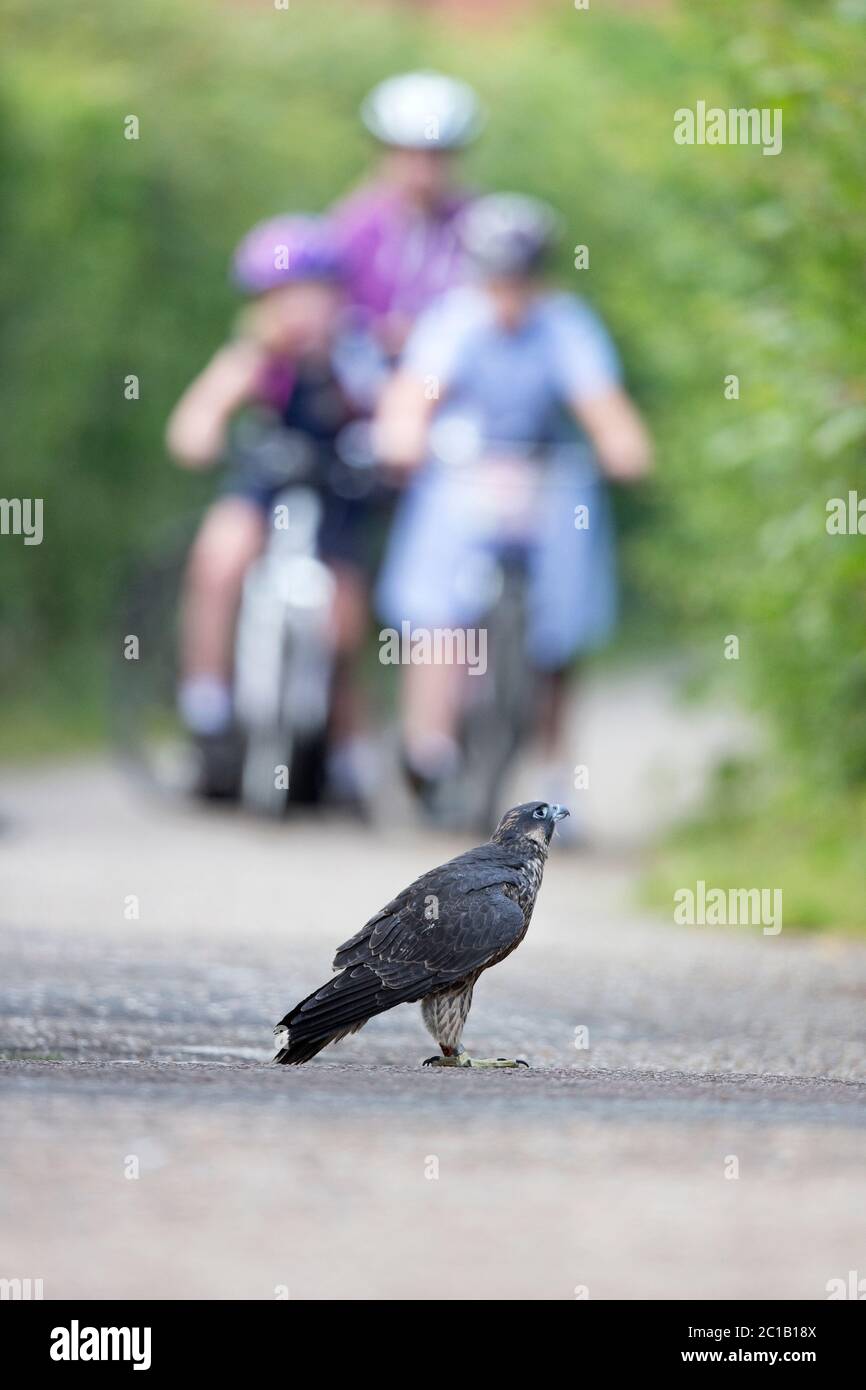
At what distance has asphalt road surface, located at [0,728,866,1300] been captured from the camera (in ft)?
12.5

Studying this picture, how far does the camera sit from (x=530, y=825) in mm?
5293

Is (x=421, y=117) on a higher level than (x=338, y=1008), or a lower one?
higher

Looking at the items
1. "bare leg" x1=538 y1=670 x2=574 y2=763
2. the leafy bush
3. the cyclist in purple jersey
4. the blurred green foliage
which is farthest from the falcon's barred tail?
the cyclist in purple jersey

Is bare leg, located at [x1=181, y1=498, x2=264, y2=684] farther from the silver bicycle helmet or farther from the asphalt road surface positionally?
the asphalt road surface

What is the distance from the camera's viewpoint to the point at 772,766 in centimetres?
1068

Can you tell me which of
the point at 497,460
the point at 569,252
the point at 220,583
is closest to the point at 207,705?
the point at 220,583

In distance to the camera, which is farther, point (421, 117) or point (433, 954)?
point (421, 117)

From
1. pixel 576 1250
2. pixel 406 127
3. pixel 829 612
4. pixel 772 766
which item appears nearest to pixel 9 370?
pixel 406 127

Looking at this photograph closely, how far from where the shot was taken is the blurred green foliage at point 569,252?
27.3 feet

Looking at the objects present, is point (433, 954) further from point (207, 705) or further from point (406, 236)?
point (406, 236)

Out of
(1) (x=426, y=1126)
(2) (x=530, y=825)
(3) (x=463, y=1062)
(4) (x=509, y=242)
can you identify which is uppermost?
(4) (x=509, y=242)

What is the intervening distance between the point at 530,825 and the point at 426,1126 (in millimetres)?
862

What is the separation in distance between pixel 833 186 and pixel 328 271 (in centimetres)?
356
